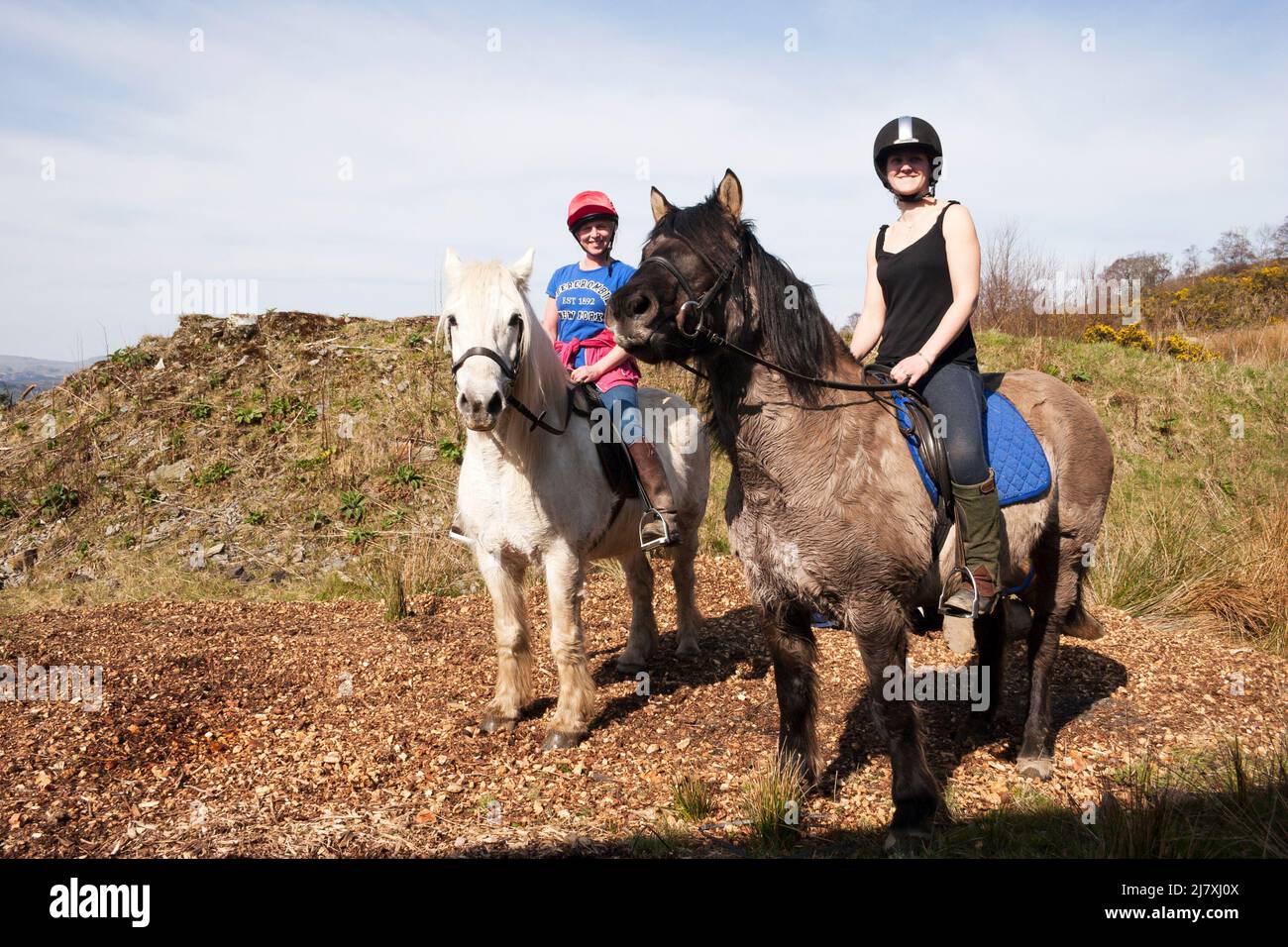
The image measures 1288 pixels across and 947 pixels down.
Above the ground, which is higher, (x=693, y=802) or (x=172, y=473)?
(x=172, y=473)

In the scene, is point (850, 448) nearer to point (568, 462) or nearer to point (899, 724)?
point (899, 724)

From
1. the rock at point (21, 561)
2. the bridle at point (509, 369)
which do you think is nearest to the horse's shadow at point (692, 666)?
the bridle at point (509, 369)

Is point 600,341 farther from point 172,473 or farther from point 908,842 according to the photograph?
point 172,473

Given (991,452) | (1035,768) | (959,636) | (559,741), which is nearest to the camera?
(991,452)

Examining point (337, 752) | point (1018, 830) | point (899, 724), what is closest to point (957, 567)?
point (899, 724)

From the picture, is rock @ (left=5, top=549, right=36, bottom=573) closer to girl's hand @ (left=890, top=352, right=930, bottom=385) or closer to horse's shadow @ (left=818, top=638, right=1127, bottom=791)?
horse's shadow @ (left=818, top=638, right=1127, bottom=791)

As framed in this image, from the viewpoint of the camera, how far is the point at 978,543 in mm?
3721

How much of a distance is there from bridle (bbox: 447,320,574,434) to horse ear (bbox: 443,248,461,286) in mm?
286

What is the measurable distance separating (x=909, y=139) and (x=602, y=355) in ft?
8.34

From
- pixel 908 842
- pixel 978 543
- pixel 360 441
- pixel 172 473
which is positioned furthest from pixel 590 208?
pixel 172 473

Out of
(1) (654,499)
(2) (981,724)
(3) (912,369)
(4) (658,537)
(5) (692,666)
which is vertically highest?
(3) (912,369)

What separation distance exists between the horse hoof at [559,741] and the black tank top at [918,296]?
283cm

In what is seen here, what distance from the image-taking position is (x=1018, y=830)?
367 centimetres

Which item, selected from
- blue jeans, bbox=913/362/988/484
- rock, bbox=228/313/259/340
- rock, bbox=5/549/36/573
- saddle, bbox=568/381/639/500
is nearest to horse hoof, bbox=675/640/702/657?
saddle, bbox=568/381/639/500
